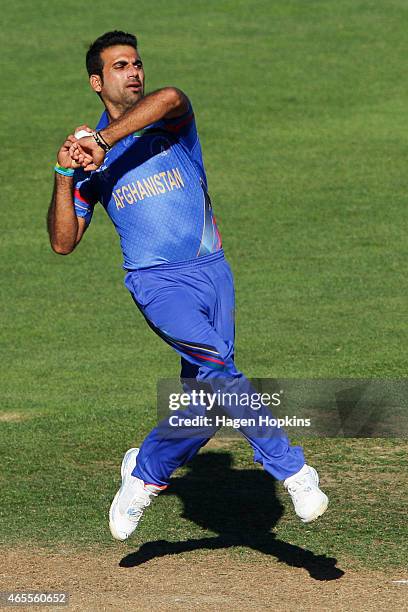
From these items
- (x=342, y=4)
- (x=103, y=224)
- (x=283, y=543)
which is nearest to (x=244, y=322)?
(x=103, y=224)

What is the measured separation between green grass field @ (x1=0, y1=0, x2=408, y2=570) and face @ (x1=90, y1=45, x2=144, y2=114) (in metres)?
2.86

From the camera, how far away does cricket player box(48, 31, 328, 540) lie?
6957 mm

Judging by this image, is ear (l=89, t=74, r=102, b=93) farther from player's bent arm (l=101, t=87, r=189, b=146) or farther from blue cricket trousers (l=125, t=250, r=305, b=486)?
blue cricket trousers (l=125, t=250, r=305, b=486)

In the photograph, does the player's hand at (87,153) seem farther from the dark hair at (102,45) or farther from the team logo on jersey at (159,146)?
the dark hair at (102,45)

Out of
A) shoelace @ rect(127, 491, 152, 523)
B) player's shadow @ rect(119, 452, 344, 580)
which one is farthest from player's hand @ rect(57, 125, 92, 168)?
player's shadow @ rect(119, 452, 344, 580)

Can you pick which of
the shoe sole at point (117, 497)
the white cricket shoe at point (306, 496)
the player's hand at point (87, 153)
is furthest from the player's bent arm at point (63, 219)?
the white cricket shoe at point (306, 496)

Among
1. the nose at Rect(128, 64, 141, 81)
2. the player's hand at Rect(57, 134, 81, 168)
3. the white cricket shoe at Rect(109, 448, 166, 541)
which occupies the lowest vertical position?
the white cricket shoe at Rect(109, 448, 166, 541)

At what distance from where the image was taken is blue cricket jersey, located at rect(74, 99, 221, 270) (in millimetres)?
7191

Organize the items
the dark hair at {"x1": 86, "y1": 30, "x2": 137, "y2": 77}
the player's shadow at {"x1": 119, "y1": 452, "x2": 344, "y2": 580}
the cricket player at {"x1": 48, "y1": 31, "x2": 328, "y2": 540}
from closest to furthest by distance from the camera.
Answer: the cricket player at {"x1": 48, "y1": 31, "x2": 328, "y2": 540} < the dark hair at {"x1": 86, "y1": 30, "x2": 137, "y2": 77} < the player's shadow at {"x1": 119, "y1": 452, "x2": 344, "y2": 580}

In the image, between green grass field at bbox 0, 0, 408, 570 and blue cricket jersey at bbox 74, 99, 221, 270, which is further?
green grass field at bbox 0, 0, 408, 570

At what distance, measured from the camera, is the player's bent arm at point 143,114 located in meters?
6.72

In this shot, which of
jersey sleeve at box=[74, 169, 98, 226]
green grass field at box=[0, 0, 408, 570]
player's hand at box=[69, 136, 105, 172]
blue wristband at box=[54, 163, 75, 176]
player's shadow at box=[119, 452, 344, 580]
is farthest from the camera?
green grass field at box=[0, 0, 408, 570]

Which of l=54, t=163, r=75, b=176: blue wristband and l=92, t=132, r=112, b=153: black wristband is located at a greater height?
l=92, t=132, r=112, b=153: black wristband

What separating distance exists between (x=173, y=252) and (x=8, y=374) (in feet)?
18.7
